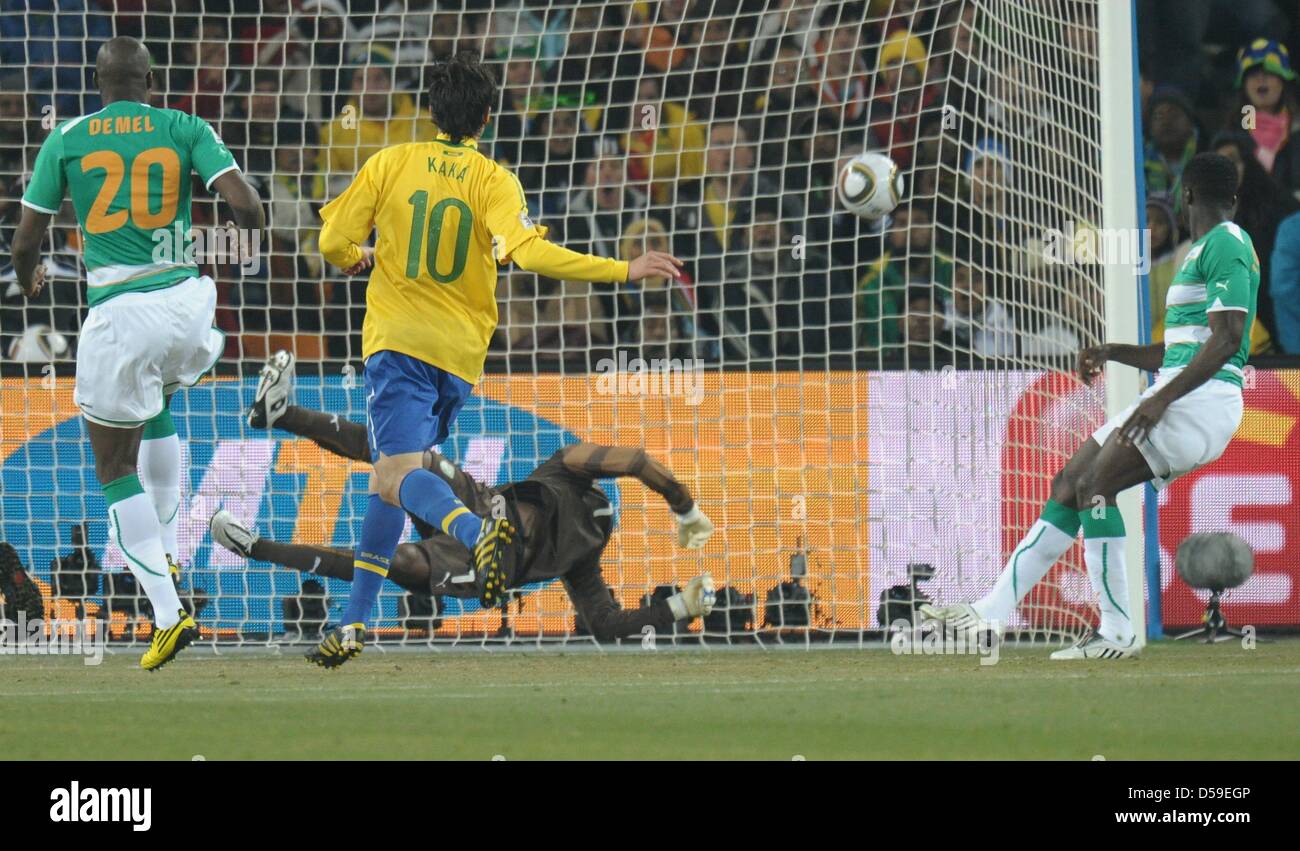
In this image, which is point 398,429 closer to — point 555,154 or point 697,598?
point 697,598

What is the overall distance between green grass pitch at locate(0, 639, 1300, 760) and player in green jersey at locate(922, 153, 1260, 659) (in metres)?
0.28

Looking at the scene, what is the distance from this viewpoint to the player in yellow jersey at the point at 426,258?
20.4ft

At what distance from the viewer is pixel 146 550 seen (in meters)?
6.29

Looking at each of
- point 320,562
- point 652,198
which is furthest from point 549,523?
point 652,198

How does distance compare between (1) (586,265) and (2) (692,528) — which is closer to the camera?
(1) (586,265)

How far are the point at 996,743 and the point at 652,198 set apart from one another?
540cm

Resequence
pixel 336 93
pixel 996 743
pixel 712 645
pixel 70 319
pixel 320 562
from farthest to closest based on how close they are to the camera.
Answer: pixel 70 319 < pixel 336 93 < pixel 712 645 < pixel 320 562 < pixel 996 743

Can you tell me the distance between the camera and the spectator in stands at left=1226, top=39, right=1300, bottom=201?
10.6 meters

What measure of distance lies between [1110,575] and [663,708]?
7.46ft

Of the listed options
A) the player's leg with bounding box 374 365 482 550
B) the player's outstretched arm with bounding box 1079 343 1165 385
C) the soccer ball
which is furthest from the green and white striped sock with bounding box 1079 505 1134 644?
the player's leg with bounding box 374 365 482 550

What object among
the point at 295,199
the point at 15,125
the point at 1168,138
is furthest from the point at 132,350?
the point at 1168,138

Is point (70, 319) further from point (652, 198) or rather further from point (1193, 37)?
point (1193, 37)

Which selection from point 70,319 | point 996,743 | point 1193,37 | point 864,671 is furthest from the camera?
point 1193,37

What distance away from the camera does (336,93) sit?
9039 mm
